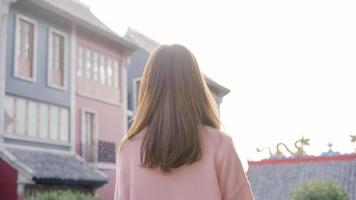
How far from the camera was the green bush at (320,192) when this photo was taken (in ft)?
52.9

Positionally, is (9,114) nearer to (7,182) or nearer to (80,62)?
(7,182)

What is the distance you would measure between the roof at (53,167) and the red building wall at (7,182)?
0.81ft

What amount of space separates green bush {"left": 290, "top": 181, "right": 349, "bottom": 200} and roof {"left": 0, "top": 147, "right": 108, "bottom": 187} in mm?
6039

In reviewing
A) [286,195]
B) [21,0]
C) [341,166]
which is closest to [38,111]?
[21,0]

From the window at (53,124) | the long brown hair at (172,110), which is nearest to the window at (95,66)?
the window at (53,124)

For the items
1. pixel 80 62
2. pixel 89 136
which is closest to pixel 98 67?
pixel 80 62

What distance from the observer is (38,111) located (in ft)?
58.0

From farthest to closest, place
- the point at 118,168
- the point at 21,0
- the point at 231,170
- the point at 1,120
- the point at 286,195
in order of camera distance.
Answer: the point at 286,195 → the point at 21,0 → the point at 1,120 → the point at 118,168 → the point at 231,170

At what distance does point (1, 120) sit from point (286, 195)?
8727mm

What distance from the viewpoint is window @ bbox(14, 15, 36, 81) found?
17.3m

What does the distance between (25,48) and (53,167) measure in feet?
11.3

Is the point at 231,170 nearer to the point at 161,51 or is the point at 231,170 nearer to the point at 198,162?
the point at 198,162

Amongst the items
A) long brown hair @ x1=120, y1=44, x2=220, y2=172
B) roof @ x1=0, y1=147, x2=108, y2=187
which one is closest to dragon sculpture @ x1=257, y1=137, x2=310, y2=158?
roof @ x1=0, y1=147, x2=108, y2=187

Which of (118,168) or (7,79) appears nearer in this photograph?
(118,168)
